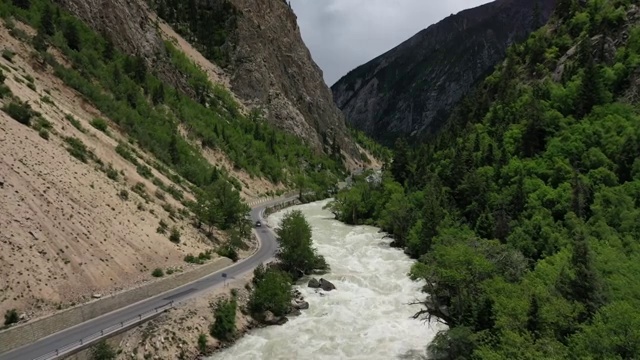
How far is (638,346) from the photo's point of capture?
2064 centimetres

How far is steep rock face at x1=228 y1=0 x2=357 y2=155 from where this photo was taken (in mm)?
121312

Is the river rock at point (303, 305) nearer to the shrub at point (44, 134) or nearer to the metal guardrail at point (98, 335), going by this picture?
the metal guardrail at point (98, 335)

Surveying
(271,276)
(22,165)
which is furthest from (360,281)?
(22,165)

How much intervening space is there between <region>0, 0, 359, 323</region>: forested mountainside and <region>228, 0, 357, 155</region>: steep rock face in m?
24.6

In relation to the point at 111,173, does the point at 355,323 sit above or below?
below

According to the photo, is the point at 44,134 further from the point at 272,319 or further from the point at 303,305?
the point at 303,305

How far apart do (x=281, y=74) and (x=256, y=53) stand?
1140cm

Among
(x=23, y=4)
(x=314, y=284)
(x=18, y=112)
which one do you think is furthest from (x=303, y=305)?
(x=23, y=4)

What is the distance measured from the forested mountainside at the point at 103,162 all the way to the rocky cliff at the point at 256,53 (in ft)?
6.10

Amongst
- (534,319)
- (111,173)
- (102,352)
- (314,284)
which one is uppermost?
(111,173)

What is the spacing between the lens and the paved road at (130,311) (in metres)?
22.7

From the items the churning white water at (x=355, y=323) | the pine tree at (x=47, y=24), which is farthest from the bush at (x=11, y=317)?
the pine tree at (x=47, y=24)

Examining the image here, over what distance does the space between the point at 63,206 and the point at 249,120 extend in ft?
266

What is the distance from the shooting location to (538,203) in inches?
1914
